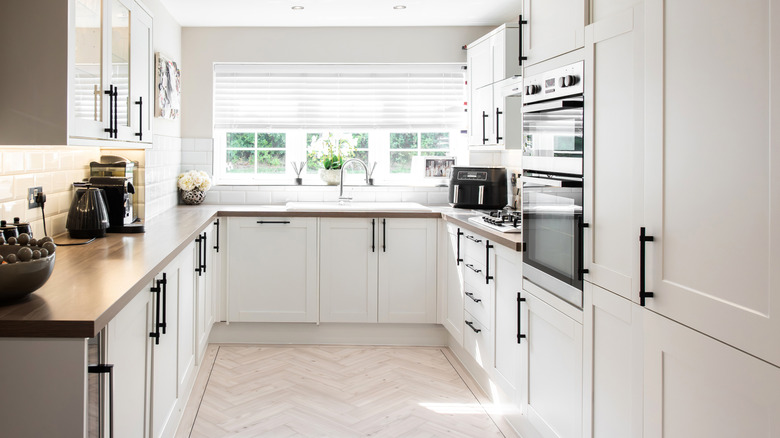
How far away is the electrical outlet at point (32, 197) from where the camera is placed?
2.63m

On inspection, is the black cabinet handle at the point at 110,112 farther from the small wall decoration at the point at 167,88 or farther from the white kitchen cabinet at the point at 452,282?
the white kitchen cabinet at the point at 452,282

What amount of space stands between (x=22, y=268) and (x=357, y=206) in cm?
321

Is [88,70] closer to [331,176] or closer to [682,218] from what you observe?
[682,218]

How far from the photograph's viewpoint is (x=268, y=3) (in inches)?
167

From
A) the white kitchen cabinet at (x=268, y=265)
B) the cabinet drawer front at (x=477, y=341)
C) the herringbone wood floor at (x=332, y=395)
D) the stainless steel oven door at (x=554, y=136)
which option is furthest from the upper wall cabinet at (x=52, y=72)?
the cabinet drawer front at (x=477, y=341)

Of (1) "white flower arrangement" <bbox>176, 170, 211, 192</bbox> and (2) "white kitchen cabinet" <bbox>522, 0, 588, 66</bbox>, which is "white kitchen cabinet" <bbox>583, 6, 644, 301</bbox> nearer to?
(2) "white kitchen cabinet" <bbox>522, 0, 588, 66</bbox>

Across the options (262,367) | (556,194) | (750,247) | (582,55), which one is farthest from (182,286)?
(750,247)

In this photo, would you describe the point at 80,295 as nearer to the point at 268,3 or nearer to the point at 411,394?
the point at 411,394

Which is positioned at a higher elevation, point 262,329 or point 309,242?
point 309,242

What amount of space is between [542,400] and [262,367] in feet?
6.63

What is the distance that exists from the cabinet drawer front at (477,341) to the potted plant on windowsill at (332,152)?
5.99ft

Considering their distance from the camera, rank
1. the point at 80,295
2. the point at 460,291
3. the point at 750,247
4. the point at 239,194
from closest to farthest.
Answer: the point at 750,247
the point at 80,295
the point at 460,291
the point at 239,194

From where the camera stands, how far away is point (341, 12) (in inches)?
177

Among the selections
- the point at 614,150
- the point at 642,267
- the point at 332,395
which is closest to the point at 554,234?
the point at 614,150
